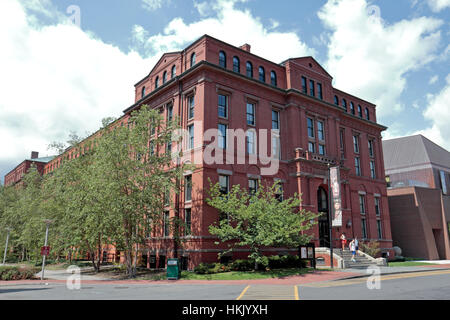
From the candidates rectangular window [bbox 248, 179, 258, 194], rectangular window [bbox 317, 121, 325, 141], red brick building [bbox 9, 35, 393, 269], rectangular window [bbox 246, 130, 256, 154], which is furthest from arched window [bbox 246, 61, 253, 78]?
rectangular window [bbox 248, 179, 258, 194]

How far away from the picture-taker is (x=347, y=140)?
40.2 m

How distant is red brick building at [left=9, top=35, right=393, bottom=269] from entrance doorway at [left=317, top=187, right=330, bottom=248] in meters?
0.10

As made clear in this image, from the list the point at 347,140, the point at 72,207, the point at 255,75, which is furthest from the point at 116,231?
the point at 347,140

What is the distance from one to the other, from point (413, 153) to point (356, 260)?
3902 centimetres

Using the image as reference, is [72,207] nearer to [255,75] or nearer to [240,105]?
[240,105]

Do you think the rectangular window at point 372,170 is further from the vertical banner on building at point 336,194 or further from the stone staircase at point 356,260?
the stone staircase at point 356,260

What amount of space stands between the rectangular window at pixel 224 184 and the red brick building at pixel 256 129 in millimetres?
82

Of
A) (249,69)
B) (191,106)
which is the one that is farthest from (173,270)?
(249,69)

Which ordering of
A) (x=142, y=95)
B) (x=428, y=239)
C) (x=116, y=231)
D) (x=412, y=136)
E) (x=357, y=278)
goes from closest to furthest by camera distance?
(x=357, y=278) → (x=116, y=231) → (x=142, y=95) → (x=428, y=239) → (x=412, y=136)

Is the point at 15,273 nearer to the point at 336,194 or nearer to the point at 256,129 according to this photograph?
the point at 256,129

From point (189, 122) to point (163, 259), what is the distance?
1175cm

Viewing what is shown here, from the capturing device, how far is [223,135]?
29.1 m

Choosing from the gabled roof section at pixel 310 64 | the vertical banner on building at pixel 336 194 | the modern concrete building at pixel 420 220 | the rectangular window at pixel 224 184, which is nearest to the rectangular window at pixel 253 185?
the rectangular window at pixel 224 184

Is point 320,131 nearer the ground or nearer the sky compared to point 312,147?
nearer the sky
